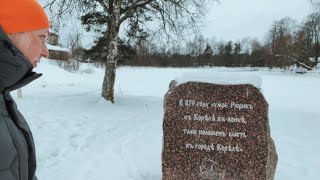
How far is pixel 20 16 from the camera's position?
1.88m

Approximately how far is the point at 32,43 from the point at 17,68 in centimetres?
19

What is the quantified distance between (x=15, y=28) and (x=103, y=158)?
5707 millimetres

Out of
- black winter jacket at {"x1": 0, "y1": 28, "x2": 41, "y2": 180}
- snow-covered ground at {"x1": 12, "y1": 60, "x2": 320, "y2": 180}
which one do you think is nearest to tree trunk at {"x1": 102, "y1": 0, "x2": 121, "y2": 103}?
snow-covered ground at {"x1": 12, "y1": 60, "x2": 320, "y2": 180}

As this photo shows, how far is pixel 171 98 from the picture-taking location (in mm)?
5898

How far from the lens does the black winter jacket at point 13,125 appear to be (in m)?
1.71

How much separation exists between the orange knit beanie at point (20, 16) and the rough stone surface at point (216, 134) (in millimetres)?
3974

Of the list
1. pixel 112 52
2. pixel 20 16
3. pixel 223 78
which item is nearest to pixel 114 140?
pixel 223 78

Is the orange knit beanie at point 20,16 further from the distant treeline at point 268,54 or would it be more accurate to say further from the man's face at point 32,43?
the distant treeline at point 268,54

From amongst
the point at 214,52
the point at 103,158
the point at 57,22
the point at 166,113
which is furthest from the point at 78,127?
the point at 214,52

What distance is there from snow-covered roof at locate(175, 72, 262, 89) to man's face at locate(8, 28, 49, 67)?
12.7 feet

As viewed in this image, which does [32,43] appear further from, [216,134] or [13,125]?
[216,134]

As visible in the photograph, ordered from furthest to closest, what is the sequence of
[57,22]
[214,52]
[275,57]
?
[214,52] → [275,57] → [57,22]

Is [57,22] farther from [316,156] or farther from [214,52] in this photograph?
[214,52]

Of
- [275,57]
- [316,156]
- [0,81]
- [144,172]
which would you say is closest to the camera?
[0,81]
